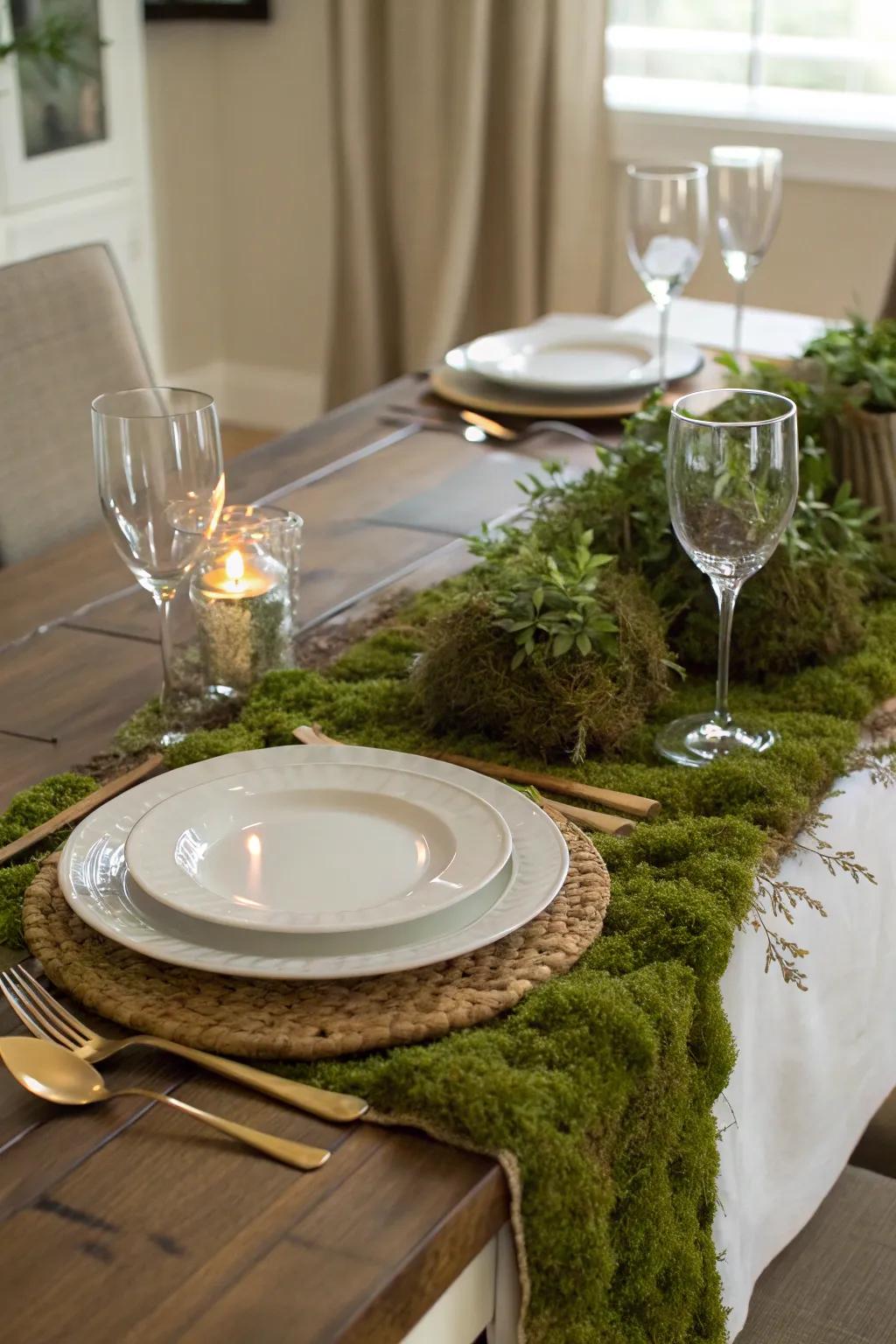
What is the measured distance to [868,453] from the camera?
138 cm

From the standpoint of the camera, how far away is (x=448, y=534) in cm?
151

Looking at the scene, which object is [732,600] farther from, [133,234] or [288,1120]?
[133,234]

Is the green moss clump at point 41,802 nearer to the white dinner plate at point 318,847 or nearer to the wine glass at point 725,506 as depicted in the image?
the white dinner plate at point 318,847

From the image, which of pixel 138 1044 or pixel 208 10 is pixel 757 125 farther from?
pixel 138 1044

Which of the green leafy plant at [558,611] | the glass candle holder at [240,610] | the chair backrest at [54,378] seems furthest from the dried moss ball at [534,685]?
the chair backrest at [54,378]

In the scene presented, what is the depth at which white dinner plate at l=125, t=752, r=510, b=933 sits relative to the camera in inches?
31.5

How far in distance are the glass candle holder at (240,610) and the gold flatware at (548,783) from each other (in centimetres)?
10

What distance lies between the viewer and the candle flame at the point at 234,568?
1138 millimetres

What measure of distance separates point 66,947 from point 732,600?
1.65ft

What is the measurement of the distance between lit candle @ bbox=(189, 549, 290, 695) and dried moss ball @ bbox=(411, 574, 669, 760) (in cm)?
13

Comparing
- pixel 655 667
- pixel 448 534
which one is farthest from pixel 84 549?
pixel 655 667

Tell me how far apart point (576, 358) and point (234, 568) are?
3.08ft

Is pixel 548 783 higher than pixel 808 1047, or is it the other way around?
pixel 548 783

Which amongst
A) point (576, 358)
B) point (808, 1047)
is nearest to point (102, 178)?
point (576, 358)
